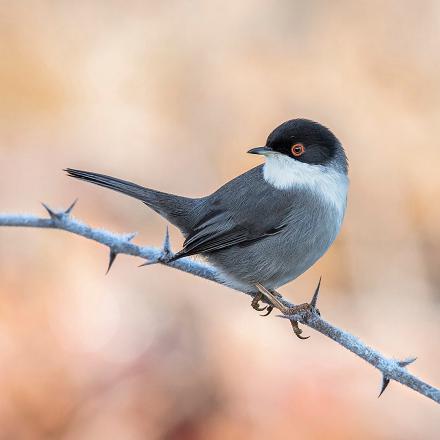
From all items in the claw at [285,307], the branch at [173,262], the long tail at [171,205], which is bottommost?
the claw at [285,307]

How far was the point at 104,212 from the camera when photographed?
9.68m

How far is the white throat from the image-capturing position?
542 cm

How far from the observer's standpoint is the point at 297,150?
5445mm

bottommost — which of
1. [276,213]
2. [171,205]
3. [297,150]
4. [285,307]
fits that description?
[285,307]

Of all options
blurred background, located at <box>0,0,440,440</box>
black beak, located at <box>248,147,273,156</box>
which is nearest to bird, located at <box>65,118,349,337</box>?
black beak, located at <box>248,147,273,156</box>

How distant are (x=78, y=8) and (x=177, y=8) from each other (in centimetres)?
141

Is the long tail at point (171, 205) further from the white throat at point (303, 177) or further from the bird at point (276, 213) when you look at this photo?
the white throat at point (303, 177)

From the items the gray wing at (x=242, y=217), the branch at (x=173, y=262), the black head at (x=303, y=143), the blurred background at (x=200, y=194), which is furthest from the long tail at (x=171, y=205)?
the blurred background at (x=200, y=194)

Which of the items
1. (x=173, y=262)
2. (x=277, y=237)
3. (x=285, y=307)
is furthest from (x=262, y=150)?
(x=173, y=262)

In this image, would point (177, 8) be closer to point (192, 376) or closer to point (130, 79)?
point (130, 79)

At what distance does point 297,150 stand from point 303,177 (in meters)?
0.19

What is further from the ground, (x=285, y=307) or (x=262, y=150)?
(x=262, y=150)

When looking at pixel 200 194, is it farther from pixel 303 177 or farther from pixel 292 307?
pixel 292 307

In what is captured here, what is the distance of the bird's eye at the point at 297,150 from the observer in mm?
5422
